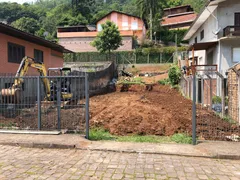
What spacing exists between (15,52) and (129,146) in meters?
12.6

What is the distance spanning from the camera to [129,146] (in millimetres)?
7465

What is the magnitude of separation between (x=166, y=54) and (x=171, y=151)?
39.7 metres

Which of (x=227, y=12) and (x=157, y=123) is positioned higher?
(x=227, y=12)

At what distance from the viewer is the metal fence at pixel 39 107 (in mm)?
8906

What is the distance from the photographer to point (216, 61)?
71.5 ft

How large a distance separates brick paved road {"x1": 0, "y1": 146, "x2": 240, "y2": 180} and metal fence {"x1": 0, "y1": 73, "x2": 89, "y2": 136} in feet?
6.51

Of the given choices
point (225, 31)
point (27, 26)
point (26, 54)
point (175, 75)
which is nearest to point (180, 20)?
point (27, 26)

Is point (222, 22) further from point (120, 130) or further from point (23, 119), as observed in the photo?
point (23, 119)

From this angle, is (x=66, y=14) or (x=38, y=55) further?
(x=66, y=14)

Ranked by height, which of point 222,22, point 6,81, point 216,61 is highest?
point 222,22

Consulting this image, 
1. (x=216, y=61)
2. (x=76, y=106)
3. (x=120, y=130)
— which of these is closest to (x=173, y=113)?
(x=120, y=130)

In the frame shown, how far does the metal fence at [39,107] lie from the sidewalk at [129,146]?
0.78 m

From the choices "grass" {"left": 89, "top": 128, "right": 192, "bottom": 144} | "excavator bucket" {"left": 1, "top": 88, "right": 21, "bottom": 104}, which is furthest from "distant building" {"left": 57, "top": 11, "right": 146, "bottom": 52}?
"grass" {"left": 89, "top": 128, "right": 192, "bottom": 144}

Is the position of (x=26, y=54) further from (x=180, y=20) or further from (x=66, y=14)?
(x=66, y=14)
